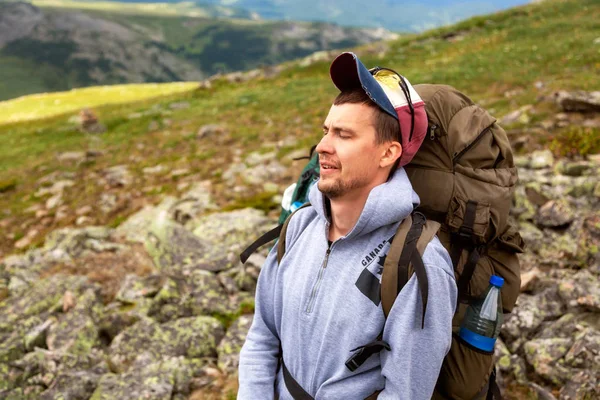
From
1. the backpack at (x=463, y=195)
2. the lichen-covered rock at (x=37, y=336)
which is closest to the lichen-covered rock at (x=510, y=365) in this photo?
the backpack at (x=463, y=195)

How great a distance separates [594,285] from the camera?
6234 mm

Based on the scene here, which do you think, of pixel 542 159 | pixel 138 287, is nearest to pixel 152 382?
pixel 138 287

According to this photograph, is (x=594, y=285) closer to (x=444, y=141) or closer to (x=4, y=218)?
(x=444, y=141)

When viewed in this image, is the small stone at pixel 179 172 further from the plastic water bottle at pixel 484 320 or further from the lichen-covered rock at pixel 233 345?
the plastic water bottle at pixel 484 320

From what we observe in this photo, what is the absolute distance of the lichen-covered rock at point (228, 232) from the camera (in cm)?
1004

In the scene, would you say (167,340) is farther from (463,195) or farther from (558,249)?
(558,249)

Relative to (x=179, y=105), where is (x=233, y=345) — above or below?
above

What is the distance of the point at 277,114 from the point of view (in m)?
27.3

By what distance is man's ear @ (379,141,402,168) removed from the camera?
9.78ft

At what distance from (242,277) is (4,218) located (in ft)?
50.7

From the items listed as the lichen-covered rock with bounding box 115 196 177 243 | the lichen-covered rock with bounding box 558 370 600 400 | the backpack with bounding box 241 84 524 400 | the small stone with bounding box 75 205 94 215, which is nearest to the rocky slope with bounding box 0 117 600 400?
the lichen-covered rock with bounding box 558 370 600 400

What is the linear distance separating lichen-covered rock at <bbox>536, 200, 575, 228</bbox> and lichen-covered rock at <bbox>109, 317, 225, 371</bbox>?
23.0 feet

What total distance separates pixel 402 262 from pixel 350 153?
846 millimetres

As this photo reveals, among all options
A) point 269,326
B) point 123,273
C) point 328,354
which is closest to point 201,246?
point 123,273
